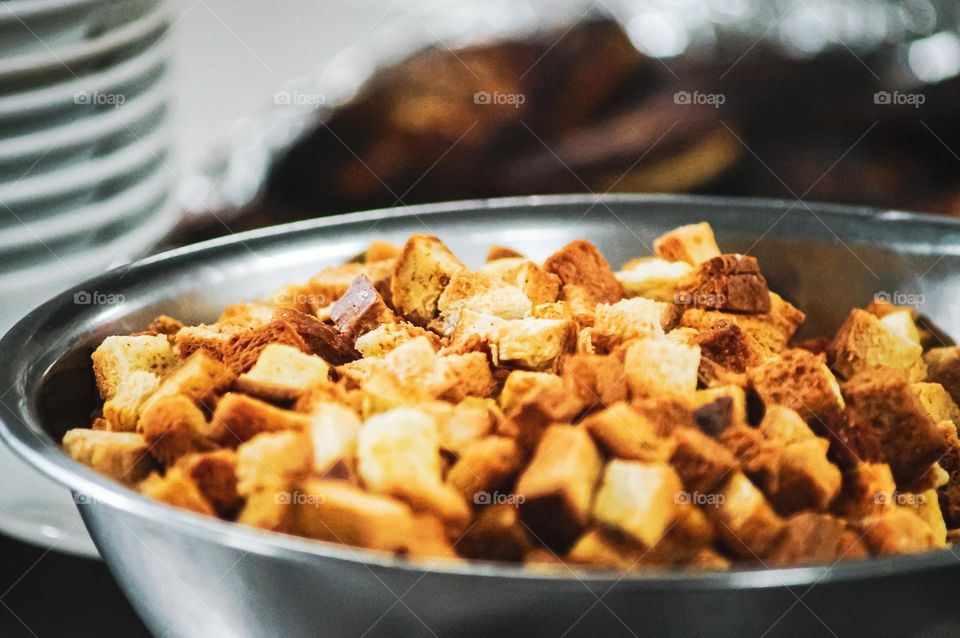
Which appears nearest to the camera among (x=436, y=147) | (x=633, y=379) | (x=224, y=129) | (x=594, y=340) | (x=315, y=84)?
(x=633, y=379)

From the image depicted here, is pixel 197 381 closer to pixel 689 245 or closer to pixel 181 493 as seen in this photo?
pixel 181 493

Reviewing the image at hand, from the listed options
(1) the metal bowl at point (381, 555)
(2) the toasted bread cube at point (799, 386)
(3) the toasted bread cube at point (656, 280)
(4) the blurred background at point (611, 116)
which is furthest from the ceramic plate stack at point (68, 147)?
(2) the toasted bread cube at point (799, 386)

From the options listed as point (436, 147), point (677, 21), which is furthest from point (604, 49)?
point (436, 147)

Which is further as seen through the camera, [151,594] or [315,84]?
[315,84]

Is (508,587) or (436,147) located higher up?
(436,147)

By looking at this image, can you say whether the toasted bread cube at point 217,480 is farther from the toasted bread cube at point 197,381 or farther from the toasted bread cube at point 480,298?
the toasted bread cube at point 480,298

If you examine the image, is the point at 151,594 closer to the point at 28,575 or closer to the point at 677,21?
the point at 28,575

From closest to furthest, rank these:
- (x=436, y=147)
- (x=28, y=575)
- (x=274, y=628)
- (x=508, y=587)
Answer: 1. (x=508, y=587)
2. (x=274, y=628)
3. (x=28, y=575)
4. (x=436, y=147)

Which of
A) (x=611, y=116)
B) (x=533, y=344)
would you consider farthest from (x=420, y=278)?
(x=611, y=116)
